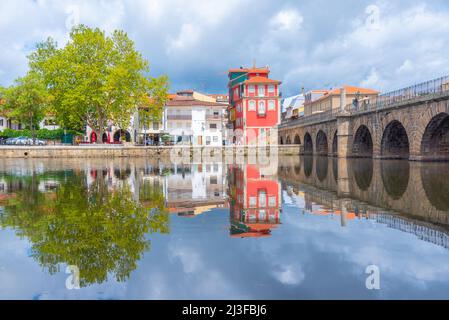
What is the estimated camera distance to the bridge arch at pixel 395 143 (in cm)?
3794

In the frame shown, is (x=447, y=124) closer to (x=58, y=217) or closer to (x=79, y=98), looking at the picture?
(x=58, y=217)

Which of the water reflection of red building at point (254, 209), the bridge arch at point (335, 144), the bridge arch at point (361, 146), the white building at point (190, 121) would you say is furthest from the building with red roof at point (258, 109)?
the water reflection of red building at point (254, 209)

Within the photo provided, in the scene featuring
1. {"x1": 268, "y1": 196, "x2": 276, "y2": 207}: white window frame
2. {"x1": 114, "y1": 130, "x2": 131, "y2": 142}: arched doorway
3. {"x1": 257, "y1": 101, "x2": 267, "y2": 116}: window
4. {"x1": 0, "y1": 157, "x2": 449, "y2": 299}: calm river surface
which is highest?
{"x1": 257, "y1": 101, "x2": 267, "y2": 116}: window

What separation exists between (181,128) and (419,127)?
158ft

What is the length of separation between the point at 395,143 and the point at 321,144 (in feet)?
63.0

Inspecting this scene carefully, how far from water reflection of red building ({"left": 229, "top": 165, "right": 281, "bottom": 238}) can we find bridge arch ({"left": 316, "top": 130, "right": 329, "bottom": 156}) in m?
39.6

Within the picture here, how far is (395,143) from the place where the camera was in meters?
38.9

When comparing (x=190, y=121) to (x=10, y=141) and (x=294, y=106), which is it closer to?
(x=10, y=141)

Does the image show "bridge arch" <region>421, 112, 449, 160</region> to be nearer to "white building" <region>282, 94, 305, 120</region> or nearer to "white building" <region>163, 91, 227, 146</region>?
"white building" <region>163, 91, 227, 146</region>

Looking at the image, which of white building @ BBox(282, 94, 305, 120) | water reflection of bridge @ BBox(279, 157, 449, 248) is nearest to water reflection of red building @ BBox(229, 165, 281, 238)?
water reflection of bridge @ BBox(279, 157, 449, 248)

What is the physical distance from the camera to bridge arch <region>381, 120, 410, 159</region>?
1494 inches

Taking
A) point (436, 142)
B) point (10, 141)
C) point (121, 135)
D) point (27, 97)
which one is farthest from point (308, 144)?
point (10, 141)

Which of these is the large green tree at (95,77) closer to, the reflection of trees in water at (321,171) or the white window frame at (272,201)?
the reflection of trees in water at (321,171)

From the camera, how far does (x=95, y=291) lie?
5.83 m
